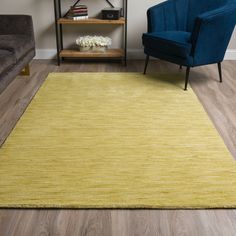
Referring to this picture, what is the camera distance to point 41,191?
5.46 feet

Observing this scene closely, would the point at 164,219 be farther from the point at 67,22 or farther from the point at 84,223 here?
the point at 67,22

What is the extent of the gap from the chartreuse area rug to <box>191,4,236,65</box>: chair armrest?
1.36 feet

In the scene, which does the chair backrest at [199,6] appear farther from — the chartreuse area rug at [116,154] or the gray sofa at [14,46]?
the gray sofa at [14,46]

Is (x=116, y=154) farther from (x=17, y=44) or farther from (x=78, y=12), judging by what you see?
(x=78, y=12)

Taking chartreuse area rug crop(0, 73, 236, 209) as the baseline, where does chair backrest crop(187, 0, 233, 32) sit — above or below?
above

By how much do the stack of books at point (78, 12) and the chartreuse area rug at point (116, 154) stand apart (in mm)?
1098

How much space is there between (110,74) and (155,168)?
6.05 feet

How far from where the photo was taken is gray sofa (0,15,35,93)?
8.73 ft

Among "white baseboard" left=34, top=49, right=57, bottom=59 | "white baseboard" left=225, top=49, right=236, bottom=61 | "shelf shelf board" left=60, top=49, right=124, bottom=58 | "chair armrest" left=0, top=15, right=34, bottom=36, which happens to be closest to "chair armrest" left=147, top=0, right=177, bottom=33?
"shelf shelf board" left=60, top=49, right=124, bottom=58

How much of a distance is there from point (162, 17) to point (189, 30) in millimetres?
387

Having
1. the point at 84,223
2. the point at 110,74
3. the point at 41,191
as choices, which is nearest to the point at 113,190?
the point at 84,223

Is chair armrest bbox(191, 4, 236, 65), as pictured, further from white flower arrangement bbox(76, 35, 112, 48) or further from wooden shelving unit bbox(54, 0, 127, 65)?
white flower arrangement bbox(76, 35, 112, 48)

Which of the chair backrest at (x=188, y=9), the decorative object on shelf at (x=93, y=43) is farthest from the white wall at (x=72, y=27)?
the chair backrest at (x=188, y=9)

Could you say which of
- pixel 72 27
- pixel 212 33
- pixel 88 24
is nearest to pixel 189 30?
pixel 212 33
